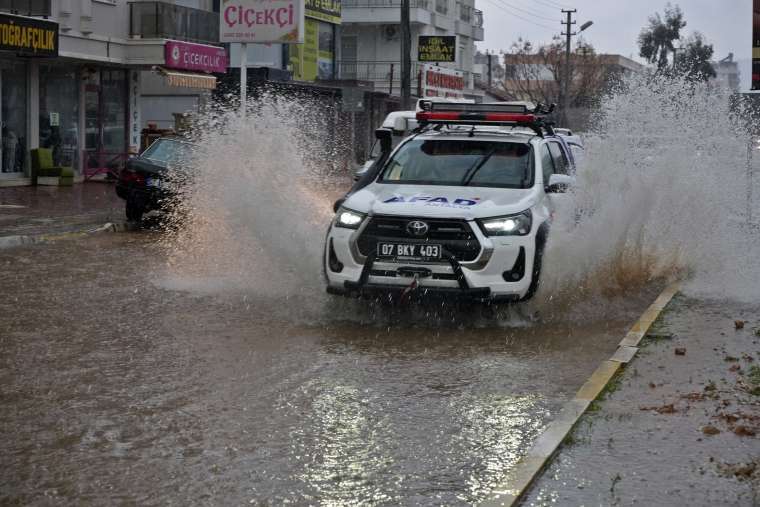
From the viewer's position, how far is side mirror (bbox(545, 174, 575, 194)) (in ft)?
34.9

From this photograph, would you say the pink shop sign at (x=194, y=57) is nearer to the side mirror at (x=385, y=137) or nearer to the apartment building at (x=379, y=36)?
the side mirror at (x=385, y=137)

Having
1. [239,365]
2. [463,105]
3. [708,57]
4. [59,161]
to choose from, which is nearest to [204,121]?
[463,105]

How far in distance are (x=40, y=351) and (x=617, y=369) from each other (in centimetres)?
414

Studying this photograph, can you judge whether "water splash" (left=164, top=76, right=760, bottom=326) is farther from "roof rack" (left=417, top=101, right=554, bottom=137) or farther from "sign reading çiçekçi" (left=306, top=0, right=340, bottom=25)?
"sign reading çiçekçi" (left=306, top=0, right=340, bottom=25)

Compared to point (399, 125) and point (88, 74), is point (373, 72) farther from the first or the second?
point (399, 125)

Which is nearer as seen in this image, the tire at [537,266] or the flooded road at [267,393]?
the flooded road at [267,393]

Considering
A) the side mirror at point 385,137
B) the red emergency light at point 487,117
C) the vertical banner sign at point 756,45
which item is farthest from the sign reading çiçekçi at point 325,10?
the red emergency light at point 487,117

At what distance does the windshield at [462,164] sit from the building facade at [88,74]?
1653 cm

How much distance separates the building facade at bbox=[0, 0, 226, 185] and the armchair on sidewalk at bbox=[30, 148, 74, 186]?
291 mm

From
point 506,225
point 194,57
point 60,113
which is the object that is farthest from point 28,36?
point 506,225

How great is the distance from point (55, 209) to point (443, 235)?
1345 cm

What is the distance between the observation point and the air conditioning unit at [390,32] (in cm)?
5825

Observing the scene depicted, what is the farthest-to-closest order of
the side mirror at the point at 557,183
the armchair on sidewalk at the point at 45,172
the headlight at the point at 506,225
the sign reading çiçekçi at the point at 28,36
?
the armchair on sidewalk at the point at 45,172
the sign reading çiçekçi at the point at 28,36
the side mirror at the point at 557,183
the headlight at the point at 506,225

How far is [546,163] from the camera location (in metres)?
11.3
